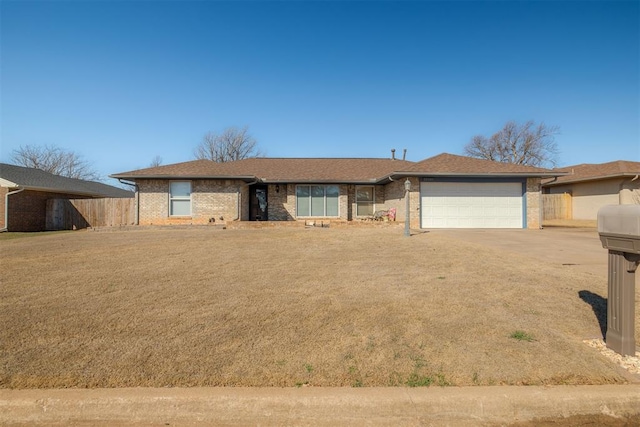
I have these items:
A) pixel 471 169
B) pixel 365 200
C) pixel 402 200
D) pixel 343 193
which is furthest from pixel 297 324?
pixel 365 200

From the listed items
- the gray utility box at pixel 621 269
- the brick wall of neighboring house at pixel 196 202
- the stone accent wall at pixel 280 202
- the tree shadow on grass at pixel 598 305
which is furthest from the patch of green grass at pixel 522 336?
the stone accent wall at pixel 280 202

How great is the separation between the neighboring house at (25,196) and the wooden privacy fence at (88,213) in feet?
1.76

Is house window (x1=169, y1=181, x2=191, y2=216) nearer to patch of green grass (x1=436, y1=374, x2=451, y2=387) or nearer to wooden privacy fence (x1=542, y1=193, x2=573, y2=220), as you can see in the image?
patch of green grass (x1=436, y1=374, x2=451, y2=387)

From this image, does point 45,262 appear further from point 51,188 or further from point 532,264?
point 51,188

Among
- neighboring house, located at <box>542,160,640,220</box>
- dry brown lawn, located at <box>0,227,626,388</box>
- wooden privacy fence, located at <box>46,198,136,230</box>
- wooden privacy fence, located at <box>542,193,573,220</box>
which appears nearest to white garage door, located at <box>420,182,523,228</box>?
neighboring house, located at <box>542,160,640,220</box>

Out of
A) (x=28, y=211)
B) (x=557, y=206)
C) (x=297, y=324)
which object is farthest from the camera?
(x=557, y=206)

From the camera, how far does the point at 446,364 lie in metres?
2.85

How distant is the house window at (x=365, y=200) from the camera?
19.0 metres

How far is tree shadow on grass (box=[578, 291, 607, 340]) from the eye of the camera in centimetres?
373

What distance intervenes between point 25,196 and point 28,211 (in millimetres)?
865

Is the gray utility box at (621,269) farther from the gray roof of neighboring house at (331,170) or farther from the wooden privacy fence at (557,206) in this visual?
the wooden privacy fence at (557,206)

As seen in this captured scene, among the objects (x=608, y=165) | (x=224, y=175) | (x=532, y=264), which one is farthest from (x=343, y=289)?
(x=608, y=165)

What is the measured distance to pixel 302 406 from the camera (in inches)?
93.6

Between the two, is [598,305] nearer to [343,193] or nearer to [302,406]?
[302,406]
